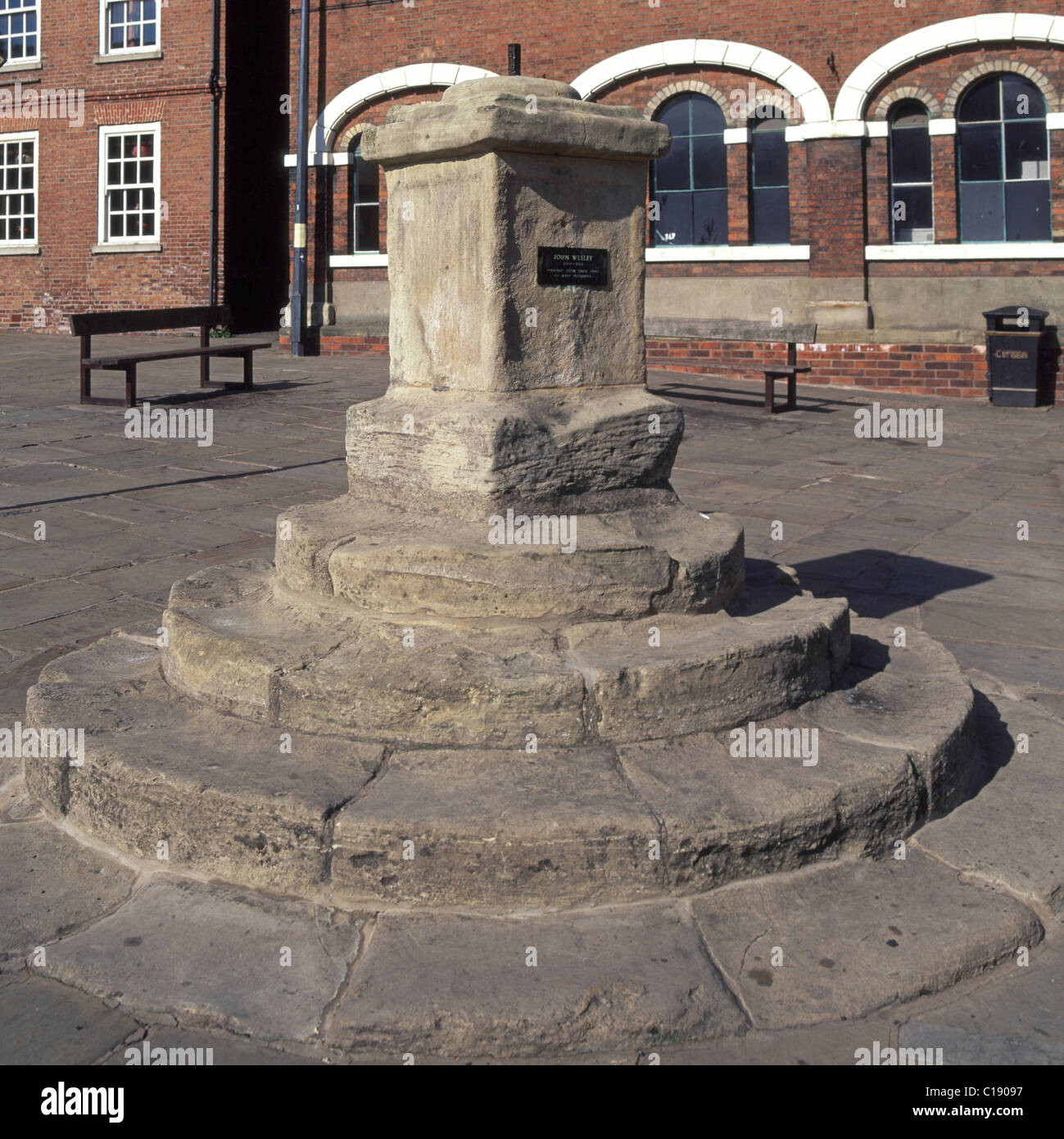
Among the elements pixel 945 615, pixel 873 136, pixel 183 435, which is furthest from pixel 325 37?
pixel 945 615

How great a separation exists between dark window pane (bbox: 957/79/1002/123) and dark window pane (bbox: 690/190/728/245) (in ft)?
10.1

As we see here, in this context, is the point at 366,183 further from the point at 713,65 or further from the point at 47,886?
the point at 47,886

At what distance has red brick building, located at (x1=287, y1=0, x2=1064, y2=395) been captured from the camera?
14.4 meters

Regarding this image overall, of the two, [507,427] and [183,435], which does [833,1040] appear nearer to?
[507,427]

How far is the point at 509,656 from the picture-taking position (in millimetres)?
3449

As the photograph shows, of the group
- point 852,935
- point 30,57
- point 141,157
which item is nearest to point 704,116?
point 141,157

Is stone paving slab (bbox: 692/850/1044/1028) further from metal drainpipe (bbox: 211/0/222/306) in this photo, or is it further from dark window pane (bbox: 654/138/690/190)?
metal drainpipe (bbox: 211/0/222/306)

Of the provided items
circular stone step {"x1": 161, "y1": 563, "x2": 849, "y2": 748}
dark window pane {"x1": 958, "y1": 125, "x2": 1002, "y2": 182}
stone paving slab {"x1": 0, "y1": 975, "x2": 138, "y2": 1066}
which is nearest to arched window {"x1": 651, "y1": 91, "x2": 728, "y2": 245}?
dark window pane {"x1": 958, "y1": 125, "x2": 1002, "y2": 182}

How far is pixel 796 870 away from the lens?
3090mm

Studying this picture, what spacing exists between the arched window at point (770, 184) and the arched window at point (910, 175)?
1.31 meters

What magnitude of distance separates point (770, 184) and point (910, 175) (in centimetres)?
175

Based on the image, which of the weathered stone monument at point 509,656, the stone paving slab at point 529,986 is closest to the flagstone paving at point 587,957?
the stone paving slab at point 529,986

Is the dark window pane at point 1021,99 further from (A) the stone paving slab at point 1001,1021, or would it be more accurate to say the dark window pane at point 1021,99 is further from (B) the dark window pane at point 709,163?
(A) the stone paving slab at point 1001,1021

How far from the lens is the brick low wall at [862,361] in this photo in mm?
14352
